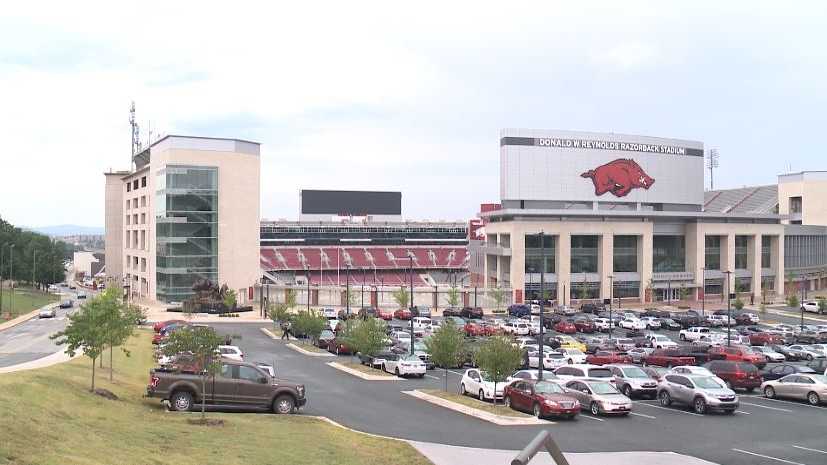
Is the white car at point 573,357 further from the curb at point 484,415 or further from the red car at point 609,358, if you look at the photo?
the curb at point 484,415

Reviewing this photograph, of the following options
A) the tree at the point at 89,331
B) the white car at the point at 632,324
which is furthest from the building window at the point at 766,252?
the tree at the point at 89,331

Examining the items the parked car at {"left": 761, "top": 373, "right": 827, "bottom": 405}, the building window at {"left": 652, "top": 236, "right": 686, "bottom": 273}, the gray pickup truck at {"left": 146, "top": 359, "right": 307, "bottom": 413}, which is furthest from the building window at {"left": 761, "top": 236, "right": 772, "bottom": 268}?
the gray pickup truck at {"left": 146, "top": 359, "right": 307, "bottom": 413}

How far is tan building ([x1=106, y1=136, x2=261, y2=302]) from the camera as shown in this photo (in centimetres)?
10112

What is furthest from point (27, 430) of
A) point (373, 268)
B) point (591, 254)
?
point (373, 268)

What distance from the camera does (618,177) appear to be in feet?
320

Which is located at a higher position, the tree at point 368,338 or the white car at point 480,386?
the tree at point 368,338

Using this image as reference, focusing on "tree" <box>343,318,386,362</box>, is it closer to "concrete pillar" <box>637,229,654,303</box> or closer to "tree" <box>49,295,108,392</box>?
"tree" <box>49,295,108,392</box>

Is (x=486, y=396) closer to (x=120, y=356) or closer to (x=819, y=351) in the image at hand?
(x=120, y=356)

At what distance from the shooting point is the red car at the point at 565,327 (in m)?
67.3

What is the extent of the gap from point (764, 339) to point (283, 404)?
150 ft

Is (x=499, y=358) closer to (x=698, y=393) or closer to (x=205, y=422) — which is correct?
(x=698, y=393)

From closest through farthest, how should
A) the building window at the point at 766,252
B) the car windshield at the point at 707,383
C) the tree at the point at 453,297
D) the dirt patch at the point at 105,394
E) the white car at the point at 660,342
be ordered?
1. the dirt patch at the point at 105,394
2. the car windshield at the point at 707,383
3. the white car at the point at 660,342
4. the tree at the point at 453,297
5. the building window at the point at 766,252

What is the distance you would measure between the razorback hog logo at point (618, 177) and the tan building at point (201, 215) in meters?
45.1

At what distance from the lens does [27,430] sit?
1441cm
